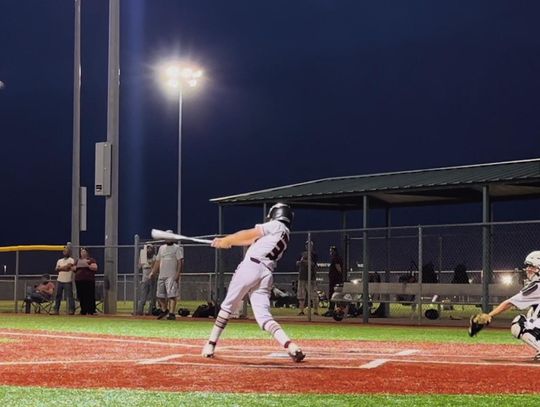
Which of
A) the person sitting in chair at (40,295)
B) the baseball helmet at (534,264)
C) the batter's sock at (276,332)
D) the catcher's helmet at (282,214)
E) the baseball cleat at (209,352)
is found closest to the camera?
the batter's sock at (276,332)

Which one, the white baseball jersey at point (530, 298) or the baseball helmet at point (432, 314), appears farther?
the baseball helmet at point (432, 314)

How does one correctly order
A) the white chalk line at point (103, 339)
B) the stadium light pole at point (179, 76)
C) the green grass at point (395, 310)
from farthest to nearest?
1. the stadium light pole at point (179, 76)
2. the green grass at point (395, 310)
3. the white chalk line at point (103, 339)

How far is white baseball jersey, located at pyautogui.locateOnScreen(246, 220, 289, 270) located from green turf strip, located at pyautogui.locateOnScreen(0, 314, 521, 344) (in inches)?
233

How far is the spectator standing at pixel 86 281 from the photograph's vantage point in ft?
90.1

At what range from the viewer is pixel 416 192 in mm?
26078

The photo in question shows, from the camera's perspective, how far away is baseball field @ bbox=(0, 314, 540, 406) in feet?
27.6

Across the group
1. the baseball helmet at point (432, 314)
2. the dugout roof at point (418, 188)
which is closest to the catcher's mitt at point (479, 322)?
the dugout roof at point (418, 188)

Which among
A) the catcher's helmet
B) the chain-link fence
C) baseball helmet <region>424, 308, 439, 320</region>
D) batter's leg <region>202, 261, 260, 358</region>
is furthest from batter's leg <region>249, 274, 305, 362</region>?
baseball helmet <region>424, 308, 439, 320</region>

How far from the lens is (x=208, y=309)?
25.7 m

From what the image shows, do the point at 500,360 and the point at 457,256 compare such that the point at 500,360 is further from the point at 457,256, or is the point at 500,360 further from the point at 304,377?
the point at 457,256

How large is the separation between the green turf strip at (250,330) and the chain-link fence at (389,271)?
5.03ft

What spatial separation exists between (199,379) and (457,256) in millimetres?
19959

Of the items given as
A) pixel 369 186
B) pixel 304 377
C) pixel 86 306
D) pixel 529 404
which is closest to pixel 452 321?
pixel 369 186

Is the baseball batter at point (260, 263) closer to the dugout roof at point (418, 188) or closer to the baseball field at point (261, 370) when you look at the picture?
the baseball field at point (261, 370)
